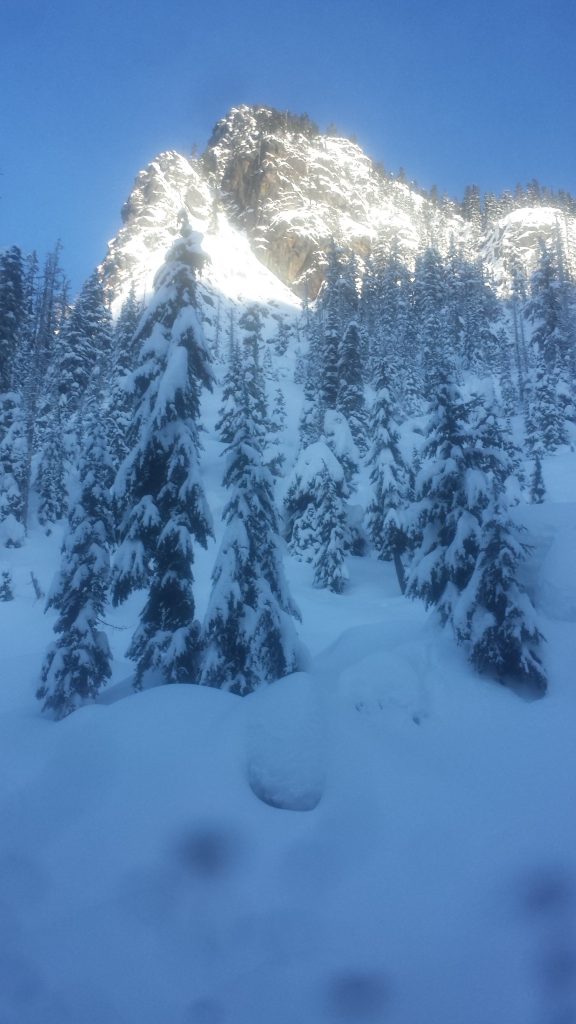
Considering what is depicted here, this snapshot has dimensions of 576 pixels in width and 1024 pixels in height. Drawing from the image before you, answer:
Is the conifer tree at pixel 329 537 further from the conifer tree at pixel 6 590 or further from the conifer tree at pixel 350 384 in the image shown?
the conifer tree at pixel 6 590

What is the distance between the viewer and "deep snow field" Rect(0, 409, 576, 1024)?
4.88 m

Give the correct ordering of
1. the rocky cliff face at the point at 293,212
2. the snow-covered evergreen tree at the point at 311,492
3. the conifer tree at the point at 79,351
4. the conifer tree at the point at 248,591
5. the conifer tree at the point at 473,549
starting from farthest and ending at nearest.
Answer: the rocky cliff face at the point at 293,212 < the conifer tree at the point at 79,351 < the snow-covered evergreen tree at the point at 311,492 < the conifer tree at the point at 248,591 < the conifer tree at the point at 473,549

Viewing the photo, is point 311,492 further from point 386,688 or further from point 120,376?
point 386,688

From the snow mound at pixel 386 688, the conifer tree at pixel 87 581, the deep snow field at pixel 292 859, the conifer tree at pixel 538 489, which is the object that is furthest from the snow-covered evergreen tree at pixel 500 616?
the conifer tree at pixel 538 489

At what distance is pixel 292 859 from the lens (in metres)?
5.97

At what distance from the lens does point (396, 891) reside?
19.2 ft

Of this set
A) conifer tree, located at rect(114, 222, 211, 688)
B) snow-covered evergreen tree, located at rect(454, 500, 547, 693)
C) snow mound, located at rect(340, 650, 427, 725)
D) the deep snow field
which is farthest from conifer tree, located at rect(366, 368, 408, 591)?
the deep snow field

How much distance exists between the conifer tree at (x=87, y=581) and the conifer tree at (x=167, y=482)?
2580 millimetres

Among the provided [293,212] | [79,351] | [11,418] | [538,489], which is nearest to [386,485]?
[538,489]

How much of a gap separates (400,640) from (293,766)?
5.42m

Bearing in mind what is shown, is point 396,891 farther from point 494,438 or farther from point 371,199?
point 371,199

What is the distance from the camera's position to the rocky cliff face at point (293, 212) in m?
113

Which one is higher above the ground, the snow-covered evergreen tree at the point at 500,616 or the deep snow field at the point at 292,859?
the snow-covered evergreen tree at the point at 500,616

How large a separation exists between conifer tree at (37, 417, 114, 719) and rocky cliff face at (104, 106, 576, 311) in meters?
87.3
